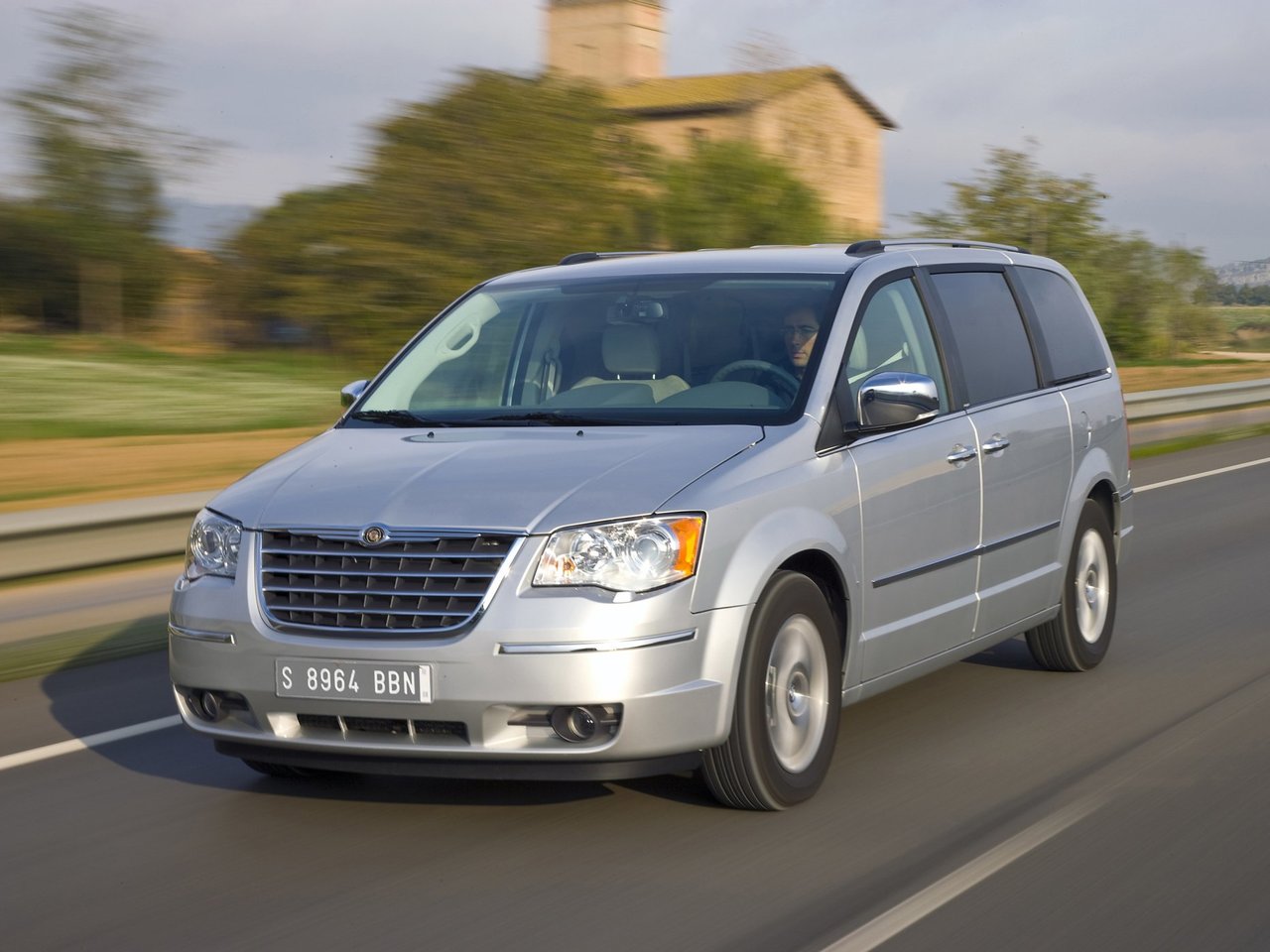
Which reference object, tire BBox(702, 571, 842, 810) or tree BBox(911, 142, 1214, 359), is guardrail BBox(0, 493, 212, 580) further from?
tree BBox(911, 142, 1214, 359)

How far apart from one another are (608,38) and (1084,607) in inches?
2757

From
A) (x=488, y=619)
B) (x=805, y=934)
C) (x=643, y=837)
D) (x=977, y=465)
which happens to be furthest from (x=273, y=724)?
(x=977, y=465)

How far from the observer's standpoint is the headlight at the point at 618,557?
4.79 metres

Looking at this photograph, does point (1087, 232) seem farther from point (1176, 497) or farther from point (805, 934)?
point (805, 934)

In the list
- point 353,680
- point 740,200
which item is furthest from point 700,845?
point 740,200

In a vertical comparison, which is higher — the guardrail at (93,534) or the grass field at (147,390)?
the guardrail at (93,534)

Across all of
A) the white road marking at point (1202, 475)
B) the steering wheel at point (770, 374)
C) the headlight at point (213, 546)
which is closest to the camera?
the headlight at point (213, 546)

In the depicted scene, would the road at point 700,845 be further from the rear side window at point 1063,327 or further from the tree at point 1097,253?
the tree at point 1097,253

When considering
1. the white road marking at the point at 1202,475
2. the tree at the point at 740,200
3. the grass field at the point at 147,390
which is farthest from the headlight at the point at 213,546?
the tree at the point at 740,200

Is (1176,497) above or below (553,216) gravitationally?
below

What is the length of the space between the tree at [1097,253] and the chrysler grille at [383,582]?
35249mm

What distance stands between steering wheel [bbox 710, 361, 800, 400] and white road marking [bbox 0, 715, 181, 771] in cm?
249

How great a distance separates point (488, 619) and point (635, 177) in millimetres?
23247

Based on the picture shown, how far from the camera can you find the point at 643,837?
5.00 m
